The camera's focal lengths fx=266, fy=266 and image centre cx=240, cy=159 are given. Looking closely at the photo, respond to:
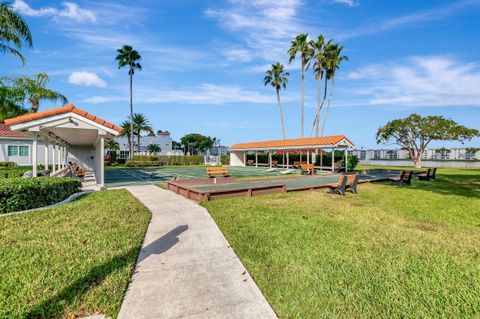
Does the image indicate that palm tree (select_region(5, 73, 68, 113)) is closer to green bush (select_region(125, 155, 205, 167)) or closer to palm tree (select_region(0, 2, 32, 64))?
green bush (select_region(125, 155, 205, 167))

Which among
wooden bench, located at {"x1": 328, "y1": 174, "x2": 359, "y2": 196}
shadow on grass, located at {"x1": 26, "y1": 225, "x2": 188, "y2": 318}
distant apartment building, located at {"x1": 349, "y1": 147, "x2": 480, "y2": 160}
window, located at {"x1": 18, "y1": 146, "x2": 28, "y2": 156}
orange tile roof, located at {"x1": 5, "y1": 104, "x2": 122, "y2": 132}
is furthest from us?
distant apartment building, located at {"x1": 349, "y1": 147, "x2": 480, "y2": 160}

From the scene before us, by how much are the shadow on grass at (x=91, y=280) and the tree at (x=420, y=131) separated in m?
44.0

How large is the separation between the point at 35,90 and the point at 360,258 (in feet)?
143

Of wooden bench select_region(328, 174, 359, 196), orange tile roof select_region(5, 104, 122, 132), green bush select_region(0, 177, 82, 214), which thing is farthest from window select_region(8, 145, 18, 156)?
wooden bench select_region(328, 174, 359, 196)

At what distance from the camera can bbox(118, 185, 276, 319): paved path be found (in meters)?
3.03

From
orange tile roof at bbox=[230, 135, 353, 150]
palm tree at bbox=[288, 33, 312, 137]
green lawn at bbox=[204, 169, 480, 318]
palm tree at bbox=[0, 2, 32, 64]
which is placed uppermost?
palm tree at bbox=[288, 33, 312, 137]

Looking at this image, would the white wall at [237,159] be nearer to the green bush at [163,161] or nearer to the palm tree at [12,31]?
the green bush at [163,161]

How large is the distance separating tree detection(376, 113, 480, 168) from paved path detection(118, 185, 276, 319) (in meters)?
43.0

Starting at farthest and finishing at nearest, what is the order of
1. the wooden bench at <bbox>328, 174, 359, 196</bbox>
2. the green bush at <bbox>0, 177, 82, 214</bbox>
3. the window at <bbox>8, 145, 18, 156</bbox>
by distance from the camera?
the window at <bbox>8, 145, 18, 156</bbox>, the wooden bench at <bbox>328, 174, 359, 196</bbox>, the green bush at <bbox>0, 177, 82, 214</bbox>

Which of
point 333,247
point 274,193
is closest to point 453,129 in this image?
point 274,193

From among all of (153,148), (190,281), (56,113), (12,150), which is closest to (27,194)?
(56,113)

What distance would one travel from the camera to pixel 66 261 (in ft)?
13.9

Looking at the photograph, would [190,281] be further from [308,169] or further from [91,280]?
[308,169]

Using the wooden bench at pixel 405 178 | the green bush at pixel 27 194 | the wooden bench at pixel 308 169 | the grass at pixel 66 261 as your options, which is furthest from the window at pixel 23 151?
the wooden bench at pixel 405 178
